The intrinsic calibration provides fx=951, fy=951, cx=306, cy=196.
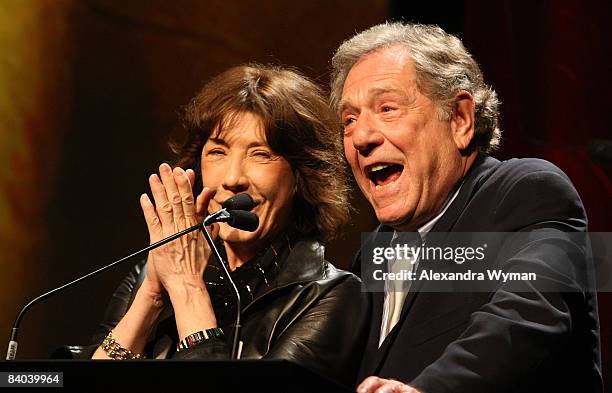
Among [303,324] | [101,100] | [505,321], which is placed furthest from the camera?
[101,100]

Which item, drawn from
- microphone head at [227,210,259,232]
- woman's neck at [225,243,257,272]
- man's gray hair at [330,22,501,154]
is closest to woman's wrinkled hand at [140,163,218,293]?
woman's neck at [225,243,257,272]

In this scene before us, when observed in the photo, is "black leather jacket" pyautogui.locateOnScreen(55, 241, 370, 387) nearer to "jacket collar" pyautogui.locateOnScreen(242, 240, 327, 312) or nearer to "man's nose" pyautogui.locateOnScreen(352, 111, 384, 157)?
"jacket collar" pyautogui.locateOnScreen(242, 240, 327, 312)

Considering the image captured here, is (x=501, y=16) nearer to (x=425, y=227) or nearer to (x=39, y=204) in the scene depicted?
(x=425, y=227)

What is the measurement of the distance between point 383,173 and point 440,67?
28cm

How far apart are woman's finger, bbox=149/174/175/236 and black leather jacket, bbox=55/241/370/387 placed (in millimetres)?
204

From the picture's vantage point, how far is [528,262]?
177 centimetres

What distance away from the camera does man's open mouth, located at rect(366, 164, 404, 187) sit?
2234mm

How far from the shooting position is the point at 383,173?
2.27 m

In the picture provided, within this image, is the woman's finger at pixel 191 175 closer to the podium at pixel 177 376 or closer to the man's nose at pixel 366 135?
the man's nose at pixel 366 135

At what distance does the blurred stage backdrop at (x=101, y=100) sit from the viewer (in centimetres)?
300

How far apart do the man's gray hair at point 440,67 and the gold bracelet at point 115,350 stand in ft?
2.82

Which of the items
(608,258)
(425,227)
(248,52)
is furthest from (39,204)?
(608,258)

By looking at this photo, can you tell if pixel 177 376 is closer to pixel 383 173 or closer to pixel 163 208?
pixel 163 208

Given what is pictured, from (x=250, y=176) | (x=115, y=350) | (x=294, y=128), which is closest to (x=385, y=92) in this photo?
(x=294, y=128)
